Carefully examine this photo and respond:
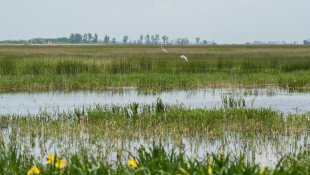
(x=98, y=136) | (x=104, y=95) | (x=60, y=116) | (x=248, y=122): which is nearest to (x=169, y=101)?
(x=104, y=95)

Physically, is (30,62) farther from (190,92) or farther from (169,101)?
(169,101)

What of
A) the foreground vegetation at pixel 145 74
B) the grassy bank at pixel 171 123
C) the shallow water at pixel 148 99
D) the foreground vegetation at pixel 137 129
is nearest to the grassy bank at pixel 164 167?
the foreground vegetation at pixel 137 129

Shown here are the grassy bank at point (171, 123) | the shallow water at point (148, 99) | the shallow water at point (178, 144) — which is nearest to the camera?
the shallow water at point (178, 144)

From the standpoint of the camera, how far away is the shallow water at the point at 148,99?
2202 cm

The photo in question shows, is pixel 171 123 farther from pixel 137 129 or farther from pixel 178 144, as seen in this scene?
pixel 178 144

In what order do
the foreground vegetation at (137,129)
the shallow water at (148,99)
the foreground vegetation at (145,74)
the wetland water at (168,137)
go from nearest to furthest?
the wetland water at (168,137) < the foreground vegetation at (137,129) < the shallow water at (148,99) < the foreground vegetation at (145,74)

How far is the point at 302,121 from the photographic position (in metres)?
16.3

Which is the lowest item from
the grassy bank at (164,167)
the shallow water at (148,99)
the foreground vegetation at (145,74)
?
the shallow water at (148,99)

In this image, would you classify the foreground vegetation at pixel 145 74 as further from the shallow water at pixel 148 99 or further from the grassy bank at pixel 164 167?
the grassy bank at pixel 164 167

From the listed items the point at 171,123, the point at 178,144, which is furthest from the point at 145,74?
the point at 178,144

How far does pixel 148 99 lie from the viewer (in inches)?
960

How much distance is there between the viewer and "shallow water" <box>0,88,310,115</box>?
22.0 metres

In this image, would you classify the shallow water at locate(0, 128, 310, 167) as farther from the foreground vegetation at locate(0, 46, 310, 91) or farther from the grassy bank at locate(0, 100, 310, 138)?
the foreground vegetation at locate(0, 46, 310, 91)

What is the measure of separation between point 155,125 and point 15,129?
3.83 m
